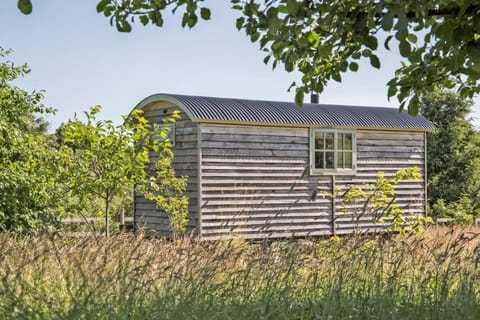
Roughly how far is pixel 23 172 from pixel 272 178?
256 inches

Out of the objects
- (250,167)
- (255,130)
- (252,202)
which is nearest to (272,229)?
(252,202)

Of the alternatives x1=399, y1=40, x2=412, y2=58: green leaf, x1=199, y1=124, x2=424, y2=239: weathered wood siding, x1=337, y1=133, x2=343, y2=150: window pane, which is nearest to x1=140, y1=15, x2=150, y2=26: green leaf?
x1=399, y1=40, x2=412, y2=58: green leaf

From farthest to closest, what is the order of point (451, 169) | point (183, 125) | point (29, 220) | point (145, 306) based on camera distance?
point (451, 169) < point (183, 125) < point (29, 220) < point (145, 306)

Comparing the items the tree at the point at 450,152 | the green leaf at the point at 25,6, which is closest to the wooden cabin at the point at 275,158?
the tree at the point at 450,152

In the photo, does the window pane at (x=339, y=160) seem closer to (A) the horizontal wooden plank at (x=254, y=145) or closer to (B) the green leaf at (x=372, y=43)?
(A) the horizontal wooden plank at (x=254, y=145)

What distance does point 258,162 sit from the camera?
13.8 metres

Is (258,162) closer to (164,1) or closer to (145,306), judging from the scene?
(164,1)

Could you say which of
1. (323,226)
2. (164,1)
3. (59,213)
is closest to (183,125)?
(323,226)

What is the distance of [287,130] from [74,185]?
583 centimetres

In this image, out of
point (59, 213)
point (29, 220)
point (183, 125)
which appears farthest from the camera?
point (183, 125)

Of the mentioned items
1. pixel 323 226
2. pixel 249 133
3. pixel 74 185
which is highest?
pixel 249 133

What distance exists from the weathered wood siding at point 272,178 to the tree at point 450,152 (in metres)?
4.59

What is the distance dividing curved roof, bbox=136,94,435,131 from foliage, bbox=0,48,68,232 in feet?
13.4

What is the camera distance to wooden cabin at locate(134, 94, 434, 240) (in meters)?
13.1
